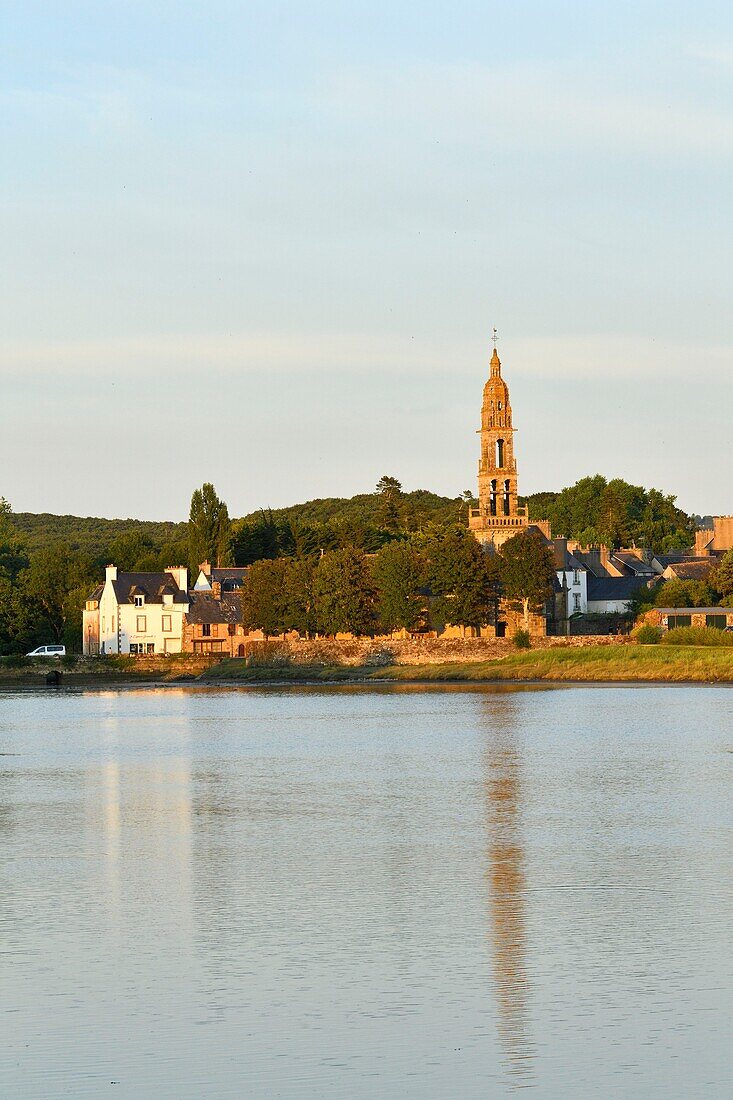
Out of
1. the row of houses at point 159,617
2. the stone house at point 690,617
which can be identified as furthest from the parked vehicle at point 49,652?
the stone house at point 690,617

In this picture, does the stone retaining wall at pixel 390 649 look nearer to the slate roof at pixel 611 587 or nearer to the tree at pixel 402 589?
the tree at pixel 402 589

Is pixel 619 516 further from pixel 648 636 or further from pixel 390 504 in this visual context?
pixel 648 636

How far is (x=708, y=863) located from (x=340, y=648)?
88.9 meters

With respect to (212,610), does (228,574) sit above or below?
above

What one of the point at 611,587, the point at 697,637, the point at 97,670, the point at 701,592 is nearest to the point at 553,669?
the point at 697,637

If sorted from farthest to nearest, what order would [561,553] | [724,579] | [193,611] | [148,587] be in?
1. [561,553]
2. [148,587]
3. [193,611]
4. [724,579]

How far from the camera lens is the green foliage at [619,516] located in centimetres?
18325

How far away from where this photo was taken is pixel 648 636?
4045 inches

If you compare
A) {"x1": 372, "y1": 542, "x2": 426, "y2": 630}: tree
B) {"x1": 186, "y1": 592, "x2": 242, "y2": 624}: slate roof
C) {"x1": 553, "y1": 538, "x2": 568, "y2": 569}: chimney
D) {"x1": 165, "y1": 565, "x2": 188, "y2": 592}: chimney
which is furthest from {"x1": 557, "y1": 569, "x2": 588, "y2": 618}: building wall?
{"x1": 165, "y1": 565, "x2": 188, "y2": 592}: chimney

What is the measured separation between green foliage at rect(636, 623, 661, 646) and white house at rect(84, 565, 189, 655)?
35.3 m

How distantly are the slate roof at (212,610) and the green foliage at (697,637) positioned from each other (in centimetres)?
3463

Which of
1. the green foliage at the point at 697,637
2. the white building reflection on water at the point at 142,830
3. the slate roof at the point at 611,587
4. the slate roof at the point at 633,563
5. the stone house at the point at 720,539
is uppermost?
the stone house at the point at 720,539

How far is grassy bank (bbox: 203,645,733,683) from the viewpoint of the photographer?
9150 cm

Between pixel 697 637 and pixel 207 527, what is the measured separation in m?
A: 48.8
